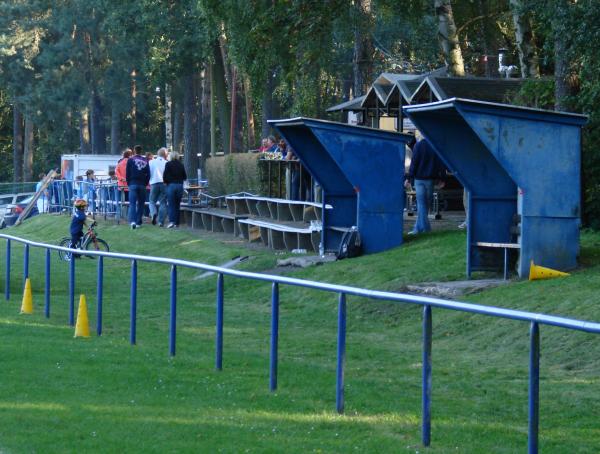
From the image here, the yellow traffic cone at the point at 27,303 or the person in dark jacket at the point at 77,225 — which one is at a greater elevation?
the person in dark jacket at the point at 77,225

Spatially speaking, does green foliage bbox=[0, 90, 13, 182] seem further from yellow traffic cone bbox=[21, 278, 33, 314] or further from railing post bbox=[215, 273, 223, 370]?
railing post bbox=[215, 273, 223, 370]

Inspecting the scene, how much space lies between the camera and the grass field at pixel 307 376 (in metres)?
8.70

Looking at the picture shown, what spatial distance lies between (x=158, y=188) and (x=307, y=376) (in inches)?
849

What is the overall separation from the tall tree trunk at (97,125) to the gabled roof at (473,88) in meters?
45.2

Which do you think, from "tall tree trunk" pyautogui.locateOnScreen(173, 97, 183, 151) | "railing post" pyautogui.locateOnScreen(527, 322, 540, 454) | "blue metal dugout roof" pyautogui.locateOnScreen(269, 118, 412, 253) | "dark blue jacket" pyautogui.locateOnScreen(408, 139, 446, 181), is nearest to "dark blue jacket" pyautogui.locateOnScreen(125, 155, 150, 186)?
"blue metal dugout roof" pyautogui.locateOnScreen(269, 118, 412, 253)

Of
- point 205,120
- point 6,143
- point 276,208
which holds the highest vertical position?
point 205,120

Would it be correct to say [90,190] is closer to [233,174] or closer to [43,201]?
[233,174]

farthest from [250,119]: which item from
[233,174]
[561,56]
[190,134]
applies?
[561,56]

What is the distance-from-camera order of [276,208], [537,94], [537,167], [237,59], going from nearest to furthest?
[537,167], [537,94], [276,208], [237,59]

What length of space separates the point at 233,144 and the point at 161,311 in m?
28.0

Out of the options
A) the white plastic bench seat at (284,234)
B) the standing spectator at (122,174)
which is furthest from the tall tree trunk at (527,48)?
the standing spectator at (122,174)

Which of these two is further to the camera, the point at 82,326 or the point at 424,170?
the point at 424,170

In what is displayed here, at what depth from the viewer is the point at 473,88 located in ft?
82.3

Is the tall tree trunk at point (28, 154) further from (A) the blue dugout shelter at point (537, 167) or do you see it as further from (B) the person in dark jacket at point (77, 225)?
(A) the blue dugout shelter at point (537, 167)
